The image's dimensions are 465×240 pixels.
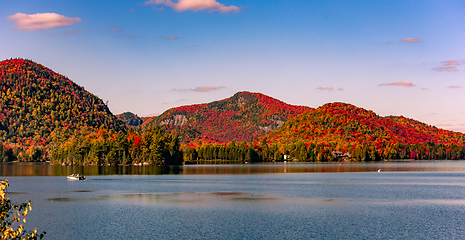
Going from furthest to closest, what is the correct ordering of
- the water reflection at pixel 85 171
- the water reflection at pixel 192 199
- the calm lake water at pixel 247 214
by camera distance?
1. the water reflection at pixel 85 171
2. the water reflection at pixel 192 199
3. the calm lake water at pixel 247 214

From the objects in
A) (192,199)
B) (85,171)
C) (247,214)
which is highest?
(85,171)

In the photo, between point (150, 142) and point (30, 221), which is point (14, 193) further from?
point (150, 142)

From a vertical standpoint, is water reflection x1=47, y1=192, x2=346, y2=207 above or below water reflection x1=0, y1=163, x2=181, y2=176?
below

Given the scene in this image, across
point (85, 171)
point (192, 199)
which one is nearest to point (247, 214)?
point (192, 199)

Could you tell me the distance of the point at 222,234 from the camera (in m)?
35.4

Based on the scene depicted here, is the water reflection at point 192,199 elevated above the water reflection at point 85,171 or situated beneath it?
situated beneath

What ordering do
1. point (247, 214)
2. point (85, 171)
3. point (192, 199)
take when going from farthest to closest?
point (85, 171)
point (192, 199)
point (247, 214)

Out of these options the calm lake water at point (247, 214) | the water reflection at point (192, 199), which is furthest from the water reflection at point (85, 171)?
the water reflection at point (192, 199)

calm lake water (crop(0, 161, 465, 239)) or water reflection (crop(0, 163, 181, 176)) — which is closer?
calm lake water (crop(0, 161, 465, 239))

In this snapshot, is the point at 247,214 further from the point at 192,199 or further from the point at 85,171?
the point at 85,171

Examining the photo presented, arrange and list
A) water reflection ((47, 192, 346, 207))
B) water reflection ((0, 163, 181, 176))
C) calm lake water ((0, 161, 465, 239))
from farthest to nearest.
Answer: water reflection ((0, 163, 181, 176)), water reflection ((47, 192, 346, 207)), calm lake water ((0, 161, 465, 239))

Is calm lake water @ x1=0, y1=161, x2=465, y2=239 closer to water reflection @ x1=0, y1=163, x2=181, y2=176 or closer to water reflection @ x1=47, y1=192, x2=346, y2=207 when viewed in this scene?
water reflection @ x1=47, y1=192, x2=346, y2=207

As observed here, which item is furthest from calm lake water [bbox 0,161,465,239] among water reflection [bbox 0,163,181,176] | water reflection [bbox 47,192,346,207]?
water reflection [bbox 0,163,181,176]

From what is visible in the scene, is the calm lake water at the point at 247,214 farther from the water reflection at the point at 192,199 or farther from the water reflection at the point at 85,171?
the water reflection at the point at 85,171
